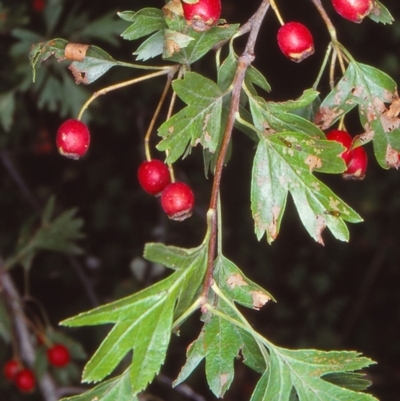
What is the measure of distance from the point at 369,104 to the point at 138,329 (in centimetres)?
73

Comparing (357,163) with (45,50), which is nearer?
(45,50)

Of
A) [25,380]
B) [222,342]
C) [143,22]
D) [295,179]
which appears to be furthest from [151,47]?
[25,380]

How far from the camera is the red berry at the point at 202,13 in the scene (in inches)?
61.2

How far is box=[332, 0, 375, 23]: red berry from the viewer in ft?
5.40

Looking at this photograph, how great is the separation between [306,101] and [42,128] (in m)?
2.77

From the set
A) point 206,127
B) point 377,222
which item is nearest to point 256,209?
point 206,127

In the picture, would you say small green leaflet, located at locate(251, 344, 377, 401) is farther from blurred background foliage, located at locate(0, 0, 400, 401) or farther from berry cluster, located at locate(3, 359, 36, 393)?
blurred background foliage, located at locate(0, 0, 400, 401)

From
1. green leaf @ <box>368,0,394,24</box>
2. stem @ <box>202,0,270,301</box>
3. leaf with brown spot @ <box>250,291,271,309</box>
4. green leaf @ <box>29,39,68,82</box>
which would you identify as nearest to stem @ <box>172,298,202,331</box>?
stem @ <box>202,0,270,301</box>

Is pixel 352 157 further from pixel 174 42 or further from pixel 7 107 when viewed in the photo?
pixel 7 107

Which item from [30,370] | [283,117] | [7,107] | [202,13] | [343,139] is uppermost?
[202,13]

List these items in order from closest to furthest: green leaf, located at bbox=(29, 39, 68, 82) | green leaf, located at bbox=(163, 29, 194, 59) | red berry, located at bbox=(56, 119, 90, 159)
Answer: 1. green leaf, located at bbox=(163, 29, 194, 59)
2. green leaf, located at bbox=(29, 39, 68, 82)
3. red berry, located at bbox=(56, 119, 90, 159)

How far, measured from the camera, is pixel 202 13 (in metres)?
1.56

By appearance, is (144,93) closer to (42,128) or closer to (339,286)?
(42,128)

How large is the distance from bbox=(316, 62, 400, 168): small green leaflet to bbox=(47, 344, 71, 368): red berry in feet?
6.41
